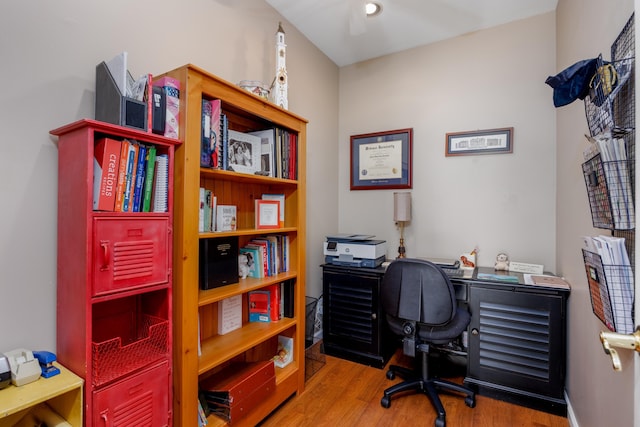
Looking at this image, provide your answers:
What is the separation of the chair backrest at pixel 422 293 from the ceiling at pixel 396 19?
1814 mm

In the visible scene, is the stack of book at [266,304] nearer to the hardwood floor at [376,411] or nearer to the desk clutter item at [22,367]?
the hardwood floor at [376,411]

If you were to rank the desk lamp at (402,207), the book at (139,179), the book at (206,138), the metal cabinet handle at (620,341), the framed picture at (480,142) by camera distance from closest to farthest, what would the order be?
the metal cabinet handle at (620,341) < the book at (139,179) < the book at (206,138) < the framed picture at (480,142) < the desk lamp at (402,207)

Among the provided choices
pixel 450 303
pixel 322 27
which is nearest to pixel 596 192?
pixel 450 303

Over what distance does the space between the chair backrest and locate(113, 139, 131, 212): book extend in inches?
57.3

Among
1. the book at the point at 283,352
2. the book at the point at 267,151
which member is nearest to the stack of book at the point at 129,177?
the book at the point at 267,151

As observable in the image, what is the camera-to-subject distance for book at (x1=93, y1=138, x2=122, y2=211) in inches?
43.6

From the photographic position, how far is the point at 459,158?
103 inches

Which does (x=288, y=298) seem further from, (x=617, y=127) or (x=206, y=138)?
(x=617, y=127)

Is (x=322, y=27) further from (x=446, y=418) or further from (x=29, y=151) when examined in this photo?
(x=446, y=418)

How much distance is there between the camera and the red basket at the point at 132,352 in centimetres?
112

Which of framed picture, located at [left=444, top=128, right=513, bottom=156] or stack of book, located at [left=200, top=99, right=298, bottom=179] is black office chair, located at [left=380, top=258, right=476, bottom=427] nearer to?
stack of book, located at [left=200, top=99, right=298, bottom=179]

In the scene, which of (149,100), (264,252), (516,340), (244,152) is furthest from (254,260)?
(516,340)

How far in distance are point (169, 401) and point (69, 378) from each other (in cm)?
39

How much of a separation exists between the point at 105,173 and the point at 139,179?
12 cm
